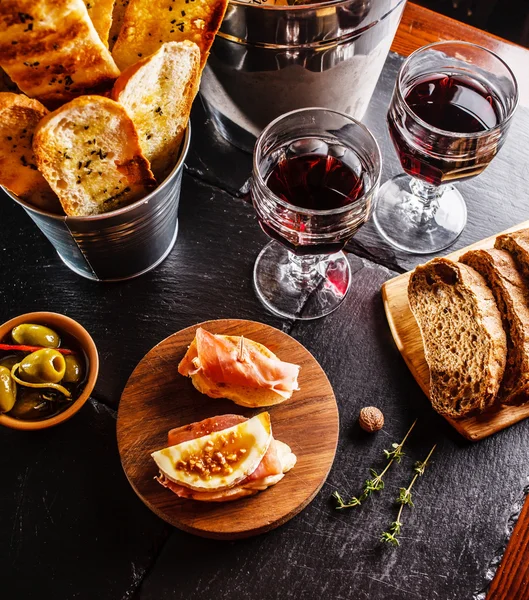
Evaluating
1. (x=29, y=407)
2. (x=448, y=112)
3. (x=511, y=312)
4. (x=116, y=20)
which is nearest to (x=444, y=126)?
(x=448, y=112)

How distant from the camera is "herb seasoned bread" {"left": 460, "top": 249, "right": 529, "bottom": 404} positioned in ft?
4.48

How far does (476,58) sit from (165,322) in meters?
0.90

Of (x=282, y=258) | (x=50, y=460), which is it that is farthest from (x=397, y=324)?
(x=50, y=460)

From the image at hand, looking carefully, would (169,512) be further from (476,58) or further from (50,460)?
(476,58)

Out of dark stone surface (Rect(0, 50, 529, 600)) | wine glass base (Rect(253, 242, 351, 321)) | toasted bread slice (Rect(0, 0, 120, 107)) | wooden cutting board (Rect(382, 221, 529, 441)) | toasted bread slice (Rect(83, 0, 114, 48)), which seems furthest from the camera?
wine glass base (Rect(253, 242, 351, 321))

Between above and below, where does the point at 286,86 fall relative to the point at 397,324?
above

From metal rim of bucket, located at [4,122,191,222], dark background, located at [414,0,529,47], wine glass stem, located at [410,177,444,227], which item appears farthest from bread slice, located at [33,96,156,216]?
dark background, located at [414,0,529,47]

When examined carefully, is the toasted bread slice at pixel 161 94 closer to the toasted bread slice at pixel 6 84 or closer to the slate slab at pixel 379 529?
the toasted bread slice at pixel 6 84

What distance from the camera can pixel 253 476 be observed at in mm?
1310

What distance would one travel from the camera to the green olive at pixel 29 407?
4.56 ft

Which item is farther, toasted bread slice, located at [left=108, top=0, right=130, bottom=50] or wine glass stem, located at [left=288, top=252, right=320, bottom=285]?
wine glass stem, located at [left=288, top=252, right=320, bottom=285]

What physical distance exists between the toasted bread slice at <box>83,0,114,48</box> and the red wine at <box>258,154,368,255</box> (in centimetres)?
43

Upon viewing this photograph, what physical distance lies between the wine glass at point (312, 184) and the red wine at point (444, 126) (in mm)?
90

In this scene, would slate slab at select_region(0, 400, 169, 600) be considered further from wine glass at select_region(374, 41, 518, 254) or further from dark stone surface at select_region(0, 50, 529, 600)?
wine glass at select_region(374, 41, 518, 254)
